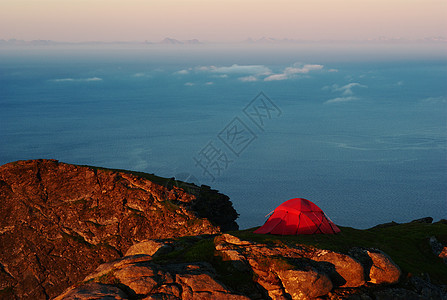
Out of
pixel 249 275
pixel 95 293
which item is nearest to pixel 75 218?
pixel 95 293

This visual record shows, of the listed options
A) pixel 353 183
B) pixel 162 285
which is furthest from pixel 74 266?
pixel 353 183

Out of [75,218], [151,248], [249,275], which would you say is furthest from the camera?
[75,218]

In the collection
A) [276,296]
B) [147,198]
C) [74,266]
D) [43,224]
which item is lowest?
[74,266]

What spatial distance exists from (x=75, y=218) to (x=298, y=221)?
28608 millimetres

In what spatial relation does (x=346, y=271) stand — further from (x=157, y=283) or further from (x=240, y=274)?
(x=157, y=283)

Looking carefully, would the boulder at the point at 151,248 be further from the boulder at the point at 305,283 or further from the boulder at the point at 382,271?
the boulder at the point at 382,271

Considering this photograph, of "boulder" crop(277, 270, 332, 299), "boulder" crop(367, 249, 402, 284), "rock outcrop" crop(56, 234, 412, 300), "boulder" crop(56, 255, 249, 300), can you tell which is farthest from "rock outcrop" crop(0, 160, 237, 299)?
"boulder" crop(277, 270, 332, 299)

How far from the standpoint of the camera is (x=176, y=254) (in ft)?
87.2

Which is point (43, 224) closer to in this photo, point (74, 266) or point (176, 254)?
point (74, 266)

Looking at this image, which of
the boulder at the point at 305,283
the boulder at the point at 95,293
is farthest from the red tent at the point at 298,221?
the boulder at the point at 95,293

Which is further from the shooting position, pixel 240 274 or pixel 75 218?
pixel 75 218

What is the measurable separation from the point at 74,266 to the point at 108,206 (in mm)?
7660

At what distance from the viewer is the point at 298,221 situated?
120 feet

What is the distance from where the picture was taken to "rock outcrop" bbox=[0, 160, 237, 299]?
1881 inches
